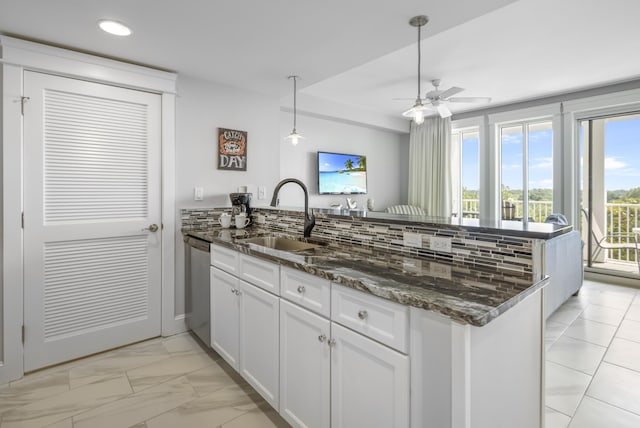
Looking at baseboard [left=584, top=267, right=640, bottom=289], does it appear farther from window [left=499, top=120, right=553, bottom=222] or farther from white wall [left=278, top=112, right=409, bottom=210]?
white wall [left=278, top=112, right=409, bottom=210]

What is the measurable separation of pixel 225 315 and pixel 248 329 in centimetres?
33

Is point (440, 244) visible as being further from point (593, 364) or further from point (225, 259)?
point (593, 364)

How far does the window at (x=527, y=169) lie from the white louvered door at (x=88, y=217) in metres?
4.93

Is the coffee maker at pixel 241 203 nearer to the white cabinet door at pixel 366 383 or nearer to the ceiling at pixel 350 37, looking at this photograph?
the ceiling at pixel 350 37

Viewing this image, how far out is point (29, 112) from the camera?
7.18 feet

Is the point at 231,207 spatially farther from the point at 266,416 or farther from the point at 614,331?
the point at 614,331

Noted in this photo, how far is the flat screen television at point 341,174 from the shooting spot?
193 inches

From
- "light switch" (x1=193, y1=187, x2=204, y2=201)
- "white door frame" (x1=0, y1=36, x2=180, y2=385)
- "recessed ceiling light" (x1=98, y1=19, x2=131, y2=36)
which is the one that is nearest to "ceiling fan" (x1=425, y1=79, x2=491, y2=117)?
"light switch" (x1=193, y1=187, x2=204, y2=201)

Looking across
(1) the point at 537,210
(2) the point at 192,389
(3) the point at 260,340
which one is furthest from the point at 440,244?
(1) the point at 537,210

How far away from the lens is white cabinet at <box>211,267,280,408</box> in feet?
5.48

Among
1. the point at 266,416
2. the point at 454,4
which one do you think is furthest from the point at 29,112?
the point at 454,4

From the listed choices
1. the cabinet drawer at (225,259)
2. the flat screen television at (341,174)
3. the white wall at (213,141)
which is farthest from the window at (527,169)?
the cabinet drawer at (225,259)

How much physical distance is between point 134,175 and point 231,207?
2.85ft

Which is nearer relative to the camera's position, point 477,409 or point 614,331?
point 477,409
